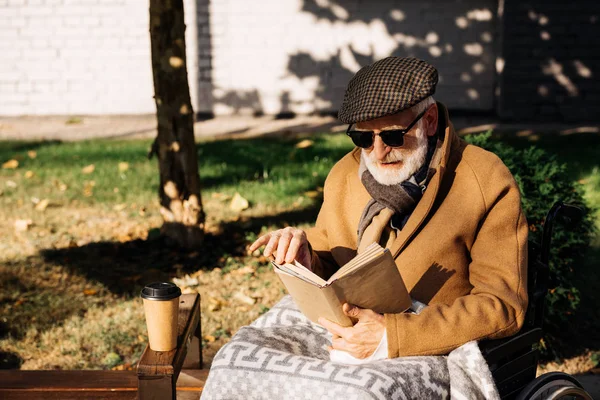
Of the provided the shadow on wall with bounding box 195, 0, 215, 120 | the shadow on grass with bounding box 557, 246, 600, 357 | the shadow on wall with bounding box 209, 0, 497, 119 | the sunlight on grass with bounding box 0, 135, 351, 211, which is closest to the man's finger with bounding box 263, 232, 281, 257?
the shadow on grass with bounding box 557, 246, 600, 357

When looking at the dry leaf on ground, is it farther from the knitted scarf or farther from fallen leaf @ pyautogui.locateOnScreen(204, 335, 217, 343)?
the knitted scarf

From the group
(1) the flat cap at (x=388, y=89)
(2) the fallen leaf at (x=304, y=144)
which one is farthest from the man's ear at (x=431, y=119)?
(2) the fallen leaf at (x=304, y=144)

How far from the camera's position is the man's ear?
9.96 ft

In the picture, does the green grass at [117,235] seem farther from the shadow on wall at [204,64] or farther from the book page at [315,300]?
the shadow on wall at [204,64]

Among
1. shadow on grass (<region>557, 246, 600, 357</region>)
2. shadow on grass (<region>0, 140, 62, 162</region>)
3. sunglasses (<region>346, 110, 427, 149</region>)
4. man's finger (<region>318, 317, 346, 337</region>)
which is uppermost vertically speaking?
sunglasses (<region>346, 110, 427, 149</region>)

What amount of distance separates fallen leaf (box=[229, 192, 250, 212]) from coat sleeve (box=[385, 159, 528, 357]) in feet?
13.6

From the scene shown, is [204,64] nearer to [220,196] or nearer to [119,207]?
[220,196]

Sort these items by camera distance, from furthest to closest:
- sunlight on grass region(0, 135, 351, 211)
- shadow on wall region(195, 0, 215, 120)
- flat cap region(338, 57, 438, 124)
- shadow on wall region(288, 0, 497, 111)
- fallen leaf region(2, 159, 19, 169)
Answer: shadow on wall region(195, 0, 215, 120)
shadow on wall region(288, 0, 497, 111)
fallen leaf region(2, 159, 19, 169)
sunlight on grass region(0, 135, 351, 211)
flat cap region(338, 57, 438, 124)

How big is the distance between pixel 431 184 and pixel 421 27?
29.2 feet

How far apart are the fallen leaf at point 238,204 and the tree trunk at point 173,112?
105cm

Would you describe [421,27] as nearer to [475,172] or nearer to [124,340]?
[124,340]

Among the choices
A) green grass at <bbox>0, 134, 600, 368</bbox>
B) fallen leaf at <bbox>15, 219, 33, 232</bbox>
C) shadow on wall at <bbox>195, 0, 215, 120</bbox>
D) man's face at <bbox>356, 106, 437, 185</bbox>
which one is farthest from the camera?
shadow on wall at <bbox>195, 0, 215, 120</bbox>

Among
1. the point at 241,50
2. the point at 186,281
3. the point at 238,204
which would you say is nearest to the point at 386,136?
the point at 186,281

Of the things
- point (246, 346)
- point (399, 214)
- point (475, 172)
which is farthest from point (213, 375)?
point (475, 172)
